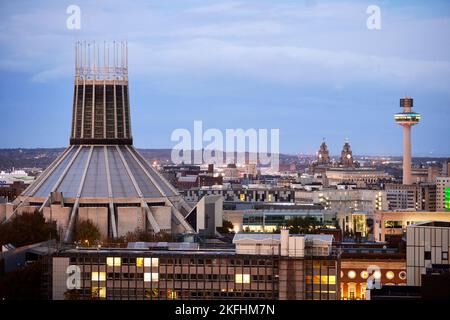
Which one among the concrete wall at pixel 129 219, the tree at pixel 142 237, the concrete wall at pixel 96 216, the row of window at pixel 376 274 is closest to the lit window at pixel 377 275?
the row of window at pixel 376 274

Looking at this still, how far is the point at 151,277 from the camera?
113 feet

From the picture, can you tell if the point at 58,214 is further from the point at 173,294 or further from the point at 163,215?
the point at 173,294

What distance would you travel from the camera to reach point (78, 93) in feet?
185

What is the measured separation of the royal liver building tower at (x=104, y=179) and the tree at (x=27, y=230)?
145cm

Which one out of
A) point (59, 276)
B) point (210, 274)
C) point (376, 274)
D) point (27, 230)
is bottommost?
point (376, 274)

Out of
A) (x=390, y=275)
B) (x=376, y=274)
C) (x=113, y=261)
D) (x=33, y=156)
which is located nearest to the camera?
(x=113, y=261)

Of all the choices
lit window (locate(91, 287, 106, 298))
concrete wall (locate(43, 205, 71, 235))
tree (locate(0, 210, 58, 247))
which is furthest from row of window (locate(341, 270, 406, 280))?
concrete wall (locate(43, 205, 71, 235))

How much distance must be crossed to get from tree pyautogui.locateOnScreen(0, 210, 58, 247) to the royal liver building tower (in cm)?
145

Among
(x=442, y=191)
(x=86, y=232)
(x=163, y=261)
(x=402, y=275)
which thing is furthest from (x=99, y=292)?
(x=442, y=191)

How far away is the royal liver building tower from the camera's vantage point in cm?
5219

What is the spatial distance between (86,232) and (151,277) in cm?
1536

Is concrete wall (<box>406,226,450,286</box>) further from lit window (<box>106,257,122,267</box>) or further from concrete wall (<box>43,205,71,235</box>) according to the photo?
concrete wall (<box>43,205,71,235</box>)

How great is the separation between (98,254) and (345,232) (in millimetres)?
33248
